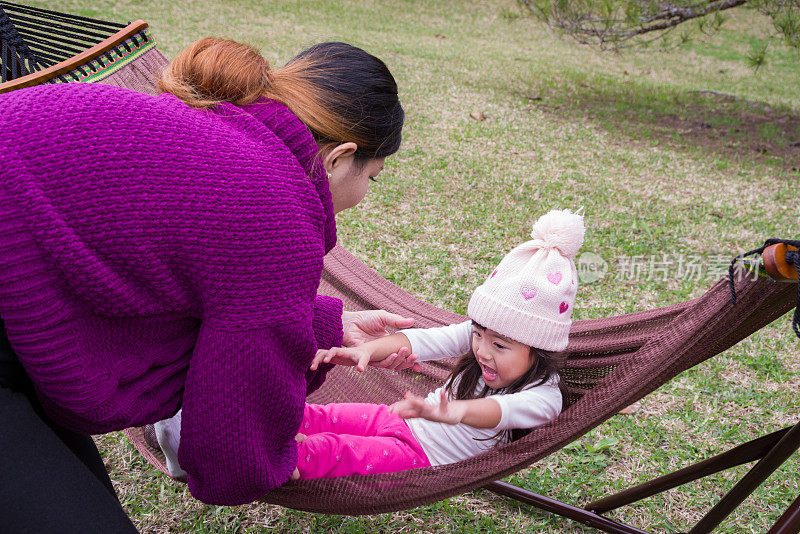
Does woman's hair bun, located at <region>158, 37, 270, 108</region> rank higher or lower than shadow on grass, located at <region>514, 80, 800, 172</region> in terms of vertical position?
higher

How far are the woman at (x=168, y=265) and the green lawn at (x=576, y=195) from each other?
34.5 inches

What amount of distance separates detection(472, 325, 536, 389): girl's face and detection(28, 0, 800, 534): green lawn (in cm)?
51

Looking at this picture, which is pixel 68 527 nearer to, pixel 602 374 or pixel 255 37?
pixel 602 374

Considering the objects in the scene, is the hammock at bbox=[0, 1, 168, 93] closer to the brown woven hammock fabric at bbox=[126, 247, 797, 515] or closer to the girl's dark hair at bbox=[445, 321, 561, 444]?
the brown woven hammock fabric at bbox=[126, 247, 797, 515]

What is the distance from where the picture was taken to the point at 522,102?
20.1 ft

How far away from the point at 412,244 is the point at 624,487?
63.9 inches

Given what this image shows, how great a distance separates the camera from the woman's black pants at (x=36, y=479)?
0.91m

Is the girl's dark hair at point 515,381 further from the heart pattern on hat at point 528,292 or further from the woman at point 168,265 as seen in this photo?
the woman at point 168,265

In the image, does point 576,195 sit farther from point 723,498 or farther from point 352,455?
point 352,455

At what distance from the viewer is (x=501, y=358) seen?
1.67 meters

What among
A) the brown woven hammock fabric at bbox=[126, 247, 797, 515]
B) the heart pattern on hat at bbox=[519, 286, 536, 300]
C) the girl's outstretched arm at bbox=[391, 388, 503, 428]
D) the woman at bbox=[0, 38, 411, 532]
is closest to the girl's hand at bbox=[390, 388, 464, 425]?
the girl's outstretched arm at bbox=[391, 388, 503, 428]

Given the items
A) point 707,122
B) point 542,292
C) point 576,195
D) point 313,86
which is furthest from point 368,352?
point 707,122

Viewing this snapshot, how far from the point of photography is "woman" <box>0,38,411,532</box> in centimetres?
93

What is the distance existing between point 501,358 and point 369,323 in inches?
14.4
